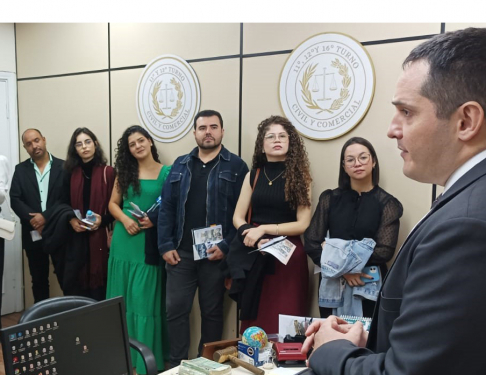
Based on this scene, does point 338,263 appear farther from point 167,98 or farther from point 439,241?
point 167,98

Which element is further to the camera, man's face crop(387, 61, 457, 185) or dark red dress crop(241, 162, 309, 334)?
dark red dress crop(241, 162, 309, 334)

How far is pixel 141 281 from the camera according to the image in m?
3.44

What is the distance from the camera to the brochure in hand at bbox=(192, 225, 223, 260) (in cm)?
305

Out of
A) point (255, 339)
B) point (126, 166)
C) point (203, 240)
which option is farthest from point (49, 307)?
point (126, 166)

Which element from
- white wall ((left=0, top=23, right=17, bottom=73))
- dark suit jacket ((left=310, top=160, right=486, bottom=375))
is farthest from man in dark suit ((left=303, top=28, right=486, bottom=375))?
white wall ((left=0, top=23, right=17, bottom=73))

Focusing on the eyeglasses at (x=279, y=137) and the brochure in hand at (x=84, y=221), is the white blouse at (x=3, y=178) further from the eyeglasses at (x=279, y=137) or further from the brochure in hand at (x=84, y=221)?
the eyeglasses at (x=279, y=137)

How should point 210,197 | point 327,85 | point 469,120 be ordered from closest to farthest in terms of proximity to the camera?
point 469,120
point 327,85
point 210,197

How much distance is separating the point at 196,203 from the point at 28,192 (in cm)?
195

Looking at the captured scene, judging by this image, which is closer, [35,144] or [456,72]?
[456,72]

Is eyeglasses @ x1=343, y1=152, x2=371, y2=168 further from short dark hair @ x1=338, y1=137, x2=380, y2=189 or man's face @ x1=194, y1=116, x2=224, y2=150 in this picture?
man's face @ x1=194, y1=116, x2=224, y2=150

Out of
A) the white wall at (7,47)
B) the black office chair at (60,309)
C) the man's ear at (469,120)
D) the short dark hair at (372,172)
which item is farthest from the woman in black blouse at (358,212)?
the white wall at (7,47)

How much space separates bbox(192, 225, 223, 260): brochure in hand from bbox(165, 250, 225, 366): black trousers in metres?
0.09

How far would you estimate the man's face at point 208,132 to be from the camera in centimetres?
317

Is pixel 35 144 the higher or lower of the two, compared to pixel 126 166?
higher
